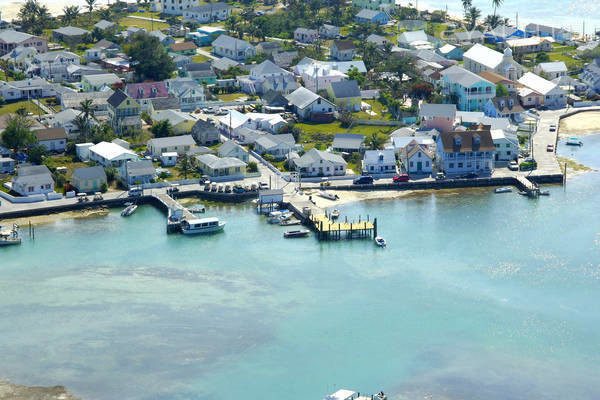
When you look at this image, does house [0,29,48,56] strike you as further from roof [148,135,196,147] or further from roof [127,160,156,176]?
roof [127,160,156,176]

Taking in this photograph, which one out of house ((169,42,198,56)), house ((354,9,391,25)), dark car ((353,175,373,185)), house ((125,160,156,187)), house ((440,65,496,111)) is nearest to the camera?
house ((125,160,156,187))

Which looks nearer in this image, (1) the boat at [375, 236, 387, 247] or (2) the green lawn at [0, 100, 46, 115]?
(1) the boat at [375, 236, 387, 247]

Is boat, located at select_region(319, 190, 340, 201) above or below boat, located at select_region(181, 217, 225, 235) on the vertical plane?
above

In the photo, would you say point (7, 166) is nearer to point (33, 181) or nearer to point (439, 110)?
point (33, 181)

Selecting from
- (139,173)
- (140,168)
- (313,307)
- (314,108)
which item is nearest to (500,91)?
(314,108)

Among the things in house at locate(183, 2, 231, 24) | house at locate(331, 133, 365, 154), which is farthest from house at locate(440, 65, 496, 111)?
house at locate(183, 2, 231, 24)

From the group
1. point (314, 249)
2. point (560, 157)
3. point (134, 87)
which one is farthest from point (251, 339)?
point (134, 87)

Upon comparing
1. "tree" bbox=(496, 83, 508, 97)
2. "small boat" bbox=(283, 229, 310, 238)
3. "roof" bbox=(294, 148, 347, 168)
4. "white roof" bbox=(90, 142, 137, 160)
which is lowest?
"small boat" bbox=(283, 229, 310, 238)
